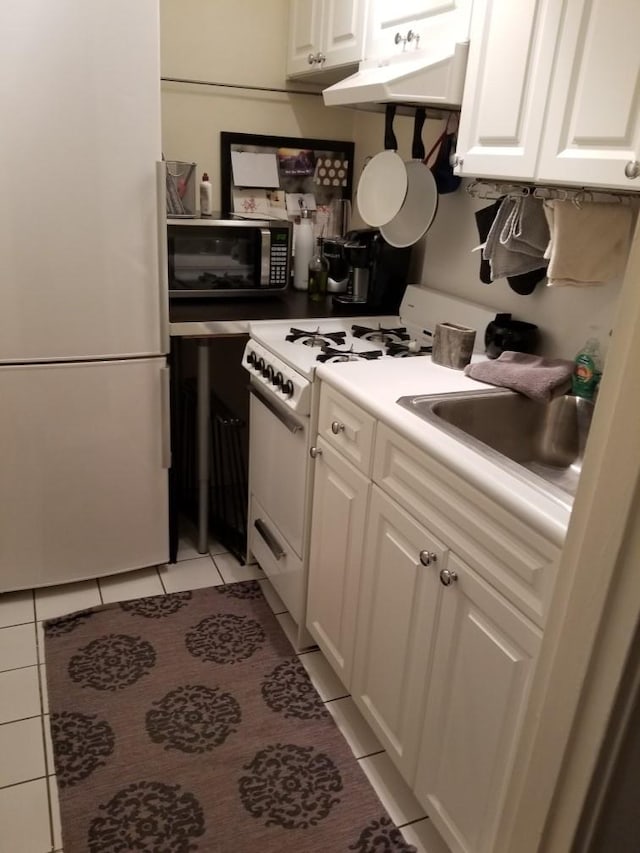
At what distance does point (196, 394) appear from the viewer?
2.65 metres

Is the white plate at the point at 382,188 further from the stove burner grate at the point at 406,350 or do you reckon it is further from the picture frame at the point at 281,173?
the picture frame at the point at 281,173

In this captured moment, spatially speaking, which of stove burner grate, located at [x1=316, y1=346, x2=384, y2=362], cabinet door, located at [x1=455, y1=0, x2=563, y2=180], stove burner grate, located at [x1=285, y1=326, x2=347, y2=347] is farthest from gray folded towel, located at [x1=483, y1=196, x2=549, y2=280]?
stove burner grate, located at [x1=285, y1=326, x2=347, y2=347]

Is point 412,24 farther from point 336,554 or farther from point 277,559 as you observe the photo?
point 277,559

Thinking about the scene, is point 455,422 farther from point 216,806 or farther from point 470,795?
point 216,806

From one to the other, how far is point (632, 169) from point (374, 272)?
130cm

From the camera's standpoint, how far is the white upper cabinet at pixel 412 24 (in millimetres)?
1721

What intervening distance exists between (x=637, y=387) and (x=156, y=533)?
2.09 m

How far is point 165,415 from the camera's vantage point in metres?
2.30

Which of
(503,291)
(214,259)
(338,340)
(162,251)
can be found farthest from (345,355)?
(214,259)

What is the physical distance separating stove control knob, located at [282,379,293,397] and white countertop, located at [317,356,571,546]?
14cm

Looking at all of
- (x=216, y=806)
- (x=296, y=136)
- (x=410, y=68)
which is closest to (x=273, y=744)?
(x=216, y=806)

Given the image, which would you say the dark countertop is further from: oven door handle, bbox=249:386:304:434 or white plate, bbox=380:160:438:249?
white plate, bbox=380:160:438:249

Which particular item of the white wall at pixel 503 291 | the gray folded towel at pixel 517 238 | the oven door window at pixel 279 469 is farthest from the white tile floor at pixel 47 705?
the gray folded towel at pixel 517 238

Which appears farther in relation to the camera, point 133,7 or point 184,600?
point 184,600
